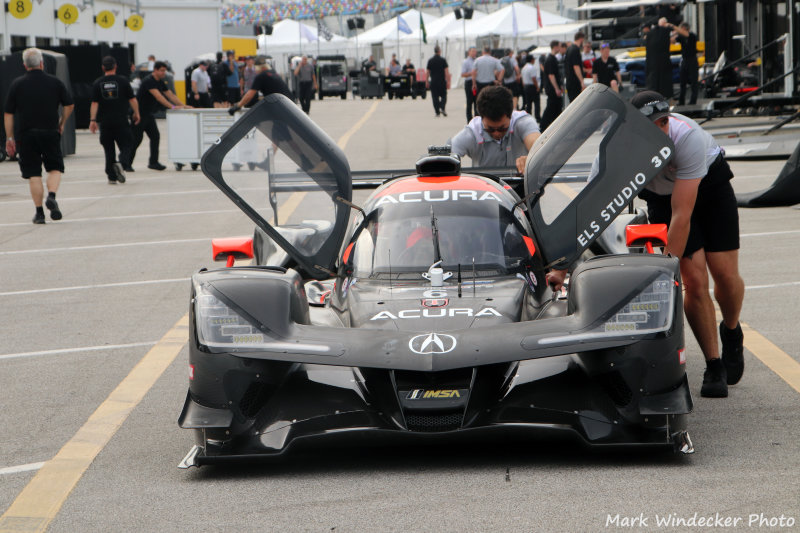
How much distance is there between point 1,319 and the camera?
29.4 ft

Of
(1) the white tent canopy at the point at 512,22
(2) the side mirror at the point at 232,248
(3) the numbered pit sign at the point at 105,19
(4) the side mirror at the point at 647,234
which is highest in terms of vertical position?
(1) the white tent canopy at the point at 512,22

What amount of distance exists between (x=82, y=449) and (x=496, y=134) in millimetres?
4362

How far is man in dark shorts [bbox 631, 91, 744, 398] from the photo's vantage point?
616cm

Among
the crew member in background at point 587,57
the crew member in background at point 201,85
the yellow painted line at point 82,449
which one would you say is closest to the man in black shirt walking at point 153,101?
the crew member in background at point 587,57

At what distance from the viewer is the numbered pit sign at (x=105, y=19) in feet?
131

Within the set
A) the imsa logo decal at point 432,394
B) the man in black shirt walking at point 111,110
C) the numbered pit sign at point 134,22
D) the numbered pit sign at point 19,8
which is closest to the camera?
the imsa logo decal at point 432,394

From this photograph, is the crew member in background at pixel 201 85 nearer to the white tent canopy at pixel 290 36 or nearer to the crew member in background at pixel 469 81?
the crew member in background at pixel 469 81

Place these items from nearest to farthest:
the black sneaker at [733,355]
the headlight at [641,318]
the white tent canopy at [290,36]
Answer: the headlight at [641,318] < the black sneaker at [733,355] < the white tent canopy at [290,36]

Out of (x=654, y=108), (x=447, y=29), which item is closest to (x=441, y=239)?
(x=654, y=108)

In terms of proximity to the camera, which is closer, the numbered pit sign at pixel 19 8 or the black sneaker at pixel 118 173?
the black sneaker at pixel 118 173

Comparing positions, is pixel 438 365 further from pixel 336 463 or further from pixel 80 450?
pixel 80 450

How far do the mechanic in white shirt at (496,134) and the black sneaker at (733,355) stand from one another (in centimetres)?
267

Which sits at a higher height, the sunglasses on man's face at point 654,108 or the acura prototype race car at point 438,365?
the sunglasses on man's face at point 654,108

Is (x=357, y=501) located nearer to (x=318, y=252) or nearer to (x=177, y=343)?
(x=318, y=252)
